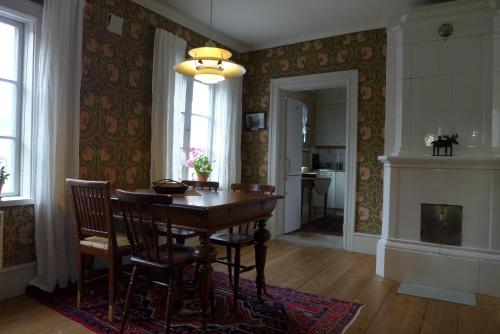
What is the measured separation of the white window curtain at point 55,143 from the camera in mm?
2664

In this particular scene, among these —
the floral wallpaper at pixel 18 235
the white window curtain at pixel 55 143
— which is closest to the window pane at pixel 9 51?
the white window curtain at pixel 55 143

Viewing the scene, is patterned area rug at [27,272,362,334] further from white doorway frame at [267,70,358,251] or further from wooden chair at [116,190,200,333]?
white doorway frame at [267,70,358,251]

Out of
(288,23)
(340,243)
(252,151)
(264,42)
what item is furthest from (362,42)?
(340,243)

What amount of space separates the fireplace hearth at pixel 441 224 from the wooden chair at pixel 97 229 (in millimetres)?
2685

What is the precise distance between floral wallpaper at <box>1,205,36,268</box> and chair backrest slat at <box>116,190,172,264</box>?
1167mm

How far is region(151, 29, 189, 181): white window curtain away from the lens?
11.6ft

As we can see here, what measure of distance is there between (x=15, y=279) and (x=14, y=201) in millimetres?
619

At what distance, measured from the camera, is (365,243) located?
414cm

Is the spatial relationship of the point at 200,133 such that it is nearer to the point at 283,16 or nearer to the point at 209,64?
the point at 283,16

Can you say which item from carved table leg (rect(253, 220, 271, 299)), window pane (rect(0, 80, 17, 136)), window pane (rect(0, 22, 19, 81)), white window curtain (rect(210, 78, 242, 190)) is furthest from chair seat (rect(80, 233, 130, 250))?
white window curtain (rect(210, 78, 242, 190))

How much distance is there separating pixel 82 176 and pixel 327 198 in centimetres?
531

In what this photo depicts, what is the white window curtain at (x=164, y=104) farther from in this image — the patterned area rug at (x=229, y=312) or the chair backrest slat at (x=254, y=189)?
the patterned area rug at (x=229, y=312)

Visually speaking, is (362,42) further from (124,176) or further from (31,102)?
(31,102)

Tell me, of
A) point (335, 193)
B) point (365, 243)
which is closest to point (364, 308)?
point (365, 243)
